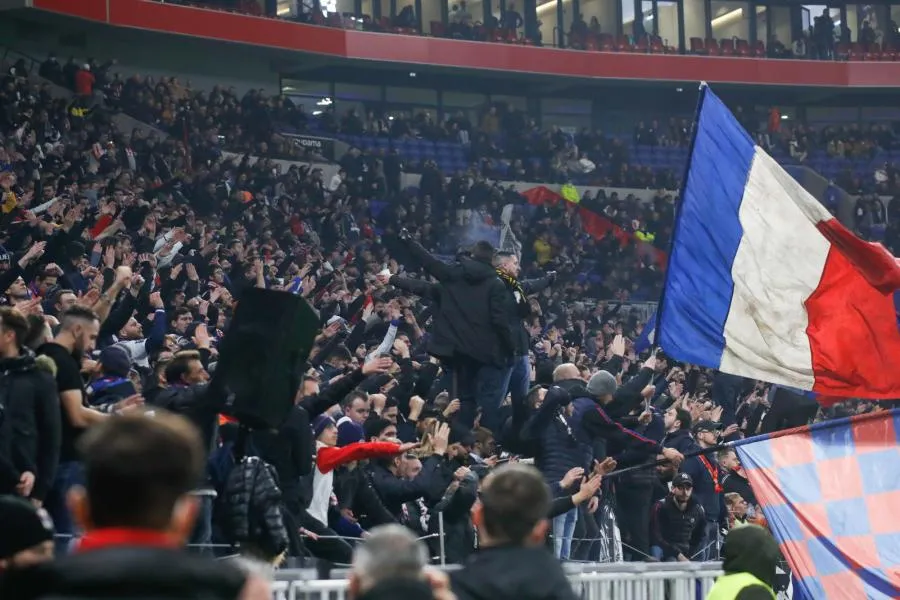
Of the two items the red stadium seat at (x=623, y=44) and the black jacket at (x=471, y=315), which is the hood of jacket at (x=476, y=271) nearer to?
the black jacket at (x=471, y=315)

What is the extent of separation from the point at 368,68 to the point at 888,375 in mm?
26850

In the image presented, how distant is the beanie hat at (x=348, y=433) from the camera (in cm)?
872

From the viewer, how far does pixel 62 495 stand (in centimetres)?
643

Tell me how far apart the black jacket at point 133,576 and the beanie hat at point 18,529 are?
163 cm

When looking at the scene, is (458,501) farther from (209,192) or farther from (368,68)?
(368,68)

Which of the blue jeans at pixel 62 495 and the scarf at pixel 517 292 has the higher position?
the scarf at pixel 517 292

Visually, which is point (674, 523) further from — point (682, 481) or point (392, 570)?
point (392, 570)

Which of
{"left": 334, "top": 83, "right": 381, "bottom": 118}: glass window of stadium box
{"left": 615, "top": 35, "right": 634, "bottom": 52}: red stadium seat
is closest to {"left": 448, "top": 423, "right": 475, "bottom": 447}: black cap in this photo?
{"left": 334, "top": 83, "right": 381, "bottom": 118}: glass window of stadium box

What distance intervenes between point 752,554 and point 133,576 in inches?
140

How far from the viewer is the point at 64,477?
252 inches

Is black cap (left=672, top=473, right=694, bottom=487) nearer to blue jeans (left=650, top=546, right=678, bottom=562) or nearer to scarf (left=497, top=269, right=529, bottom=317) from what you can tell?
blue jeans (left=650, top=546, right=678, bottom=562)

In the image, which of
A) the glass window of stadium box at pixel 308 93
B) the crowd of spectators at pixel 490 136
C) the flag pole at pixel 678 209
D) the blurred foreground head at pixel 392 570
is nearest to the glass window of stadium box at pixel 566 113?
the crowd of spectators at pixel 490 136

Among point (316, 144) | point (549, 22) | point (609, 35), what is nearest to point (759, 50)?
point (609, 35)

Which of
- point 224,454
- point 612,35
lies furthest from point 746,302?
point 612,35
